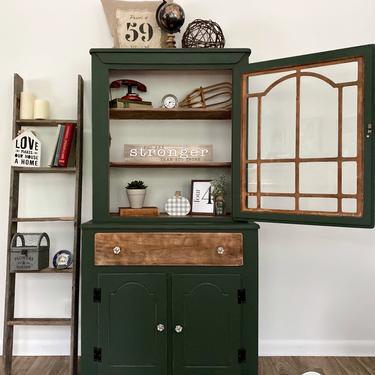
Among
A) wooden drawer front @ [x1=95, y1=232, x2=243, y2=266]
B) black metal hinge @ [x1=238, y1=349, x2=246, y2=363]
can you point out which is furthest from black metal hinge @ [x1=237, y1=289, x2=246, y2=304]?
black metal hinge @ [x1=238, y1=349, x2=246, y2=363]

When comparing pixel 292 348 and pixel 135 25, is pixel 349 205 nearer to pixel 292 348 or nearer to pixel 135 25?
pixel 292 348

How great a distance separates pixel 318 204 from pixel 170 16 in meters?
1.48

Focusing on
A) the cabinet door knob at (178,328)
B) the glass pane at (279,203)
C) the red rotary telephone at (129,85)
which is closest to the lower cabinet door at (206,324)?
the cabinet door knob at (178,328)

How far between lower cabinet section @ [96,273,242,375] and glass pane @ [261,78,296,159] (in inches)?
30.7

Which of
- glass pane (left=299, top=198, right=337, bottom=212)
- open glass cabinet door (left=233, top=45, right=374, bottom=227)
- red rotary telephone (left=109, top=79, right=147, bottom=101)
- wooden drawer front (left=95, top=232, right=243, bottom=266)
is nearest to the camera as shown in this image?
open glass cabinet door (left=233, top=45, right=374, bottom=227)

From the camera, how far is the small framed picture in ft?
8.60

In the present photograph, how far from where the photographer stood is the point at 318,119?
2219mm

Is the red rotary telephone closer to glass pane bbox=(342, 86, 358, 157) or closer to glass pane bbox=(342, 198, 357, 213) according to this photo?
glass pane bbox=(342, 86, 358, 157)

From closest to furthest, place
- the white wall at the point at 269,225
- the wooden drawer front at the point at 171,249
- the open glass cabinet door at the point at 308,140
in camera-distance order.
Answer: the open glass cabinet door at the point at 308,140 → the wooden drawer front at the point at 171,249 → the white wall at the point at 269,225

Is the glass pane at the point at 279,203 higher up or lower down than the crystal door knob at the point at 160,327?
higher up

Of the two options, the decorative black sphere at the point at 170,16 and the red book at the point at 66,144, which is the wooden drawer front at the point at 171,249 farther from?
the decorative black sphere at the point at 170,16

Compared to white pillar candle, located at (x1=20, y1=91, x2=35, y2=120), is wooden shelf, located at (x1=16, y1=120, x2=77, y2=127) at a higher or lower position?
lower

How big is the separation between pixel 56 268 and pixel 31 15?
70.0 inches

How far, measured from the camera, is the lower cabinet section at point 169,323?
226 centimetres
